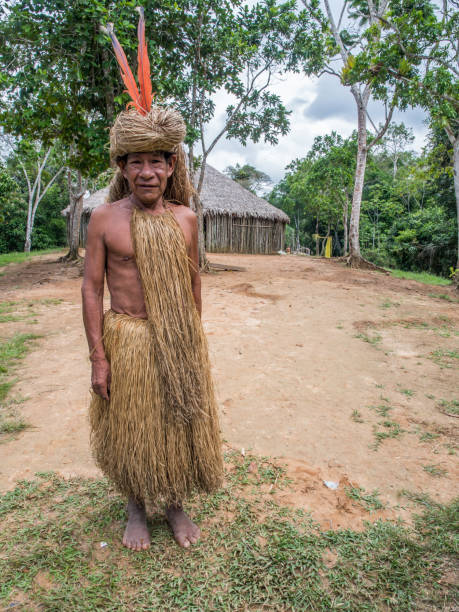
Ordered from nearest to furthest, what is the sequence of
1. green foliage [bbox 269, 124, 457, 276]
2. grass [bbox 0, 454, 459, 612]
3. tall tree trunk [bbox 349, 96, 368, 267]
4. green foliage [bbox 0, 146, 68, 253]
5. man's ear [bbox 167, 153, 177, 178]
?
grass [bbox 0, 454, 459, 612], man's ear [bbox 167, 153, 177, 178], tall tree trunk [bbox 349, 96, 368, 267], green foliage [bbox 269, 124, 457, 276], green foliage [bbox 0, 146, 68, 253]

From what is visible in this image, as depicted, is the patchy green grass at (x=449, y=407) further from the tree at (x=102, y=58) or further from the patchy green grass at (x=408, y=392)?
the tree at (x=102, y=58)

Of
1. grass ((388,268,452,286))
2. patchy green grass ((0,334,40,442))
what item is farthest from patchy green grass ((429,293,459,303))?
patchy green grass ((0,334,40,442))

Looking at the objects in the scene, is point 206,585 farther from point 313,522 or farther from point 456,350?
point 456,350

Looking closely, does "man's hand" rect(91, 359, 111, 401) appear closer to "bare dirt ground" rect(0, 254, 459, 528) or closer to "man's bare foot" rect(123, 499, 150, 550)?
"man's bare foot" rect(123, 499, 150, 550)

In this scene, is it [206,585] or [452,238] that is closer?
[206,585]

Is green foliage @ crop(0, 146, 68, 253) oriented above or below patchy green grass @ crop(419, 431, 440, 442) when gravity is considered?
above

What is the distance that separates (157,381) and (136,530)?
700mm

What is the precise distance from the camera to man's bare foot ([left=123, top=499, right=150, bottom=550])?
1635 millimetres

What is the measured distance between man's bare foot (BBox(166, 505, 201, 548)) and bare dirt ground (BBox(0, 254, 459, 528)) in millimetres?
526

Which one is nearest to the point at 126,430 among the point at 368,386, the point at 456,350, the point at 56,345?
the point at 368,386

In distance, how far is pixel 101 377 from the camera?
1.57m

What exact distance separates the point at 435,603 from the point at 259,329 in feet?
12.3

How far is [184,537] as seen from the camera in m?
1.67

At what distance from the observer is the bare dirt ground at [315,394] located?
2.16 metres
